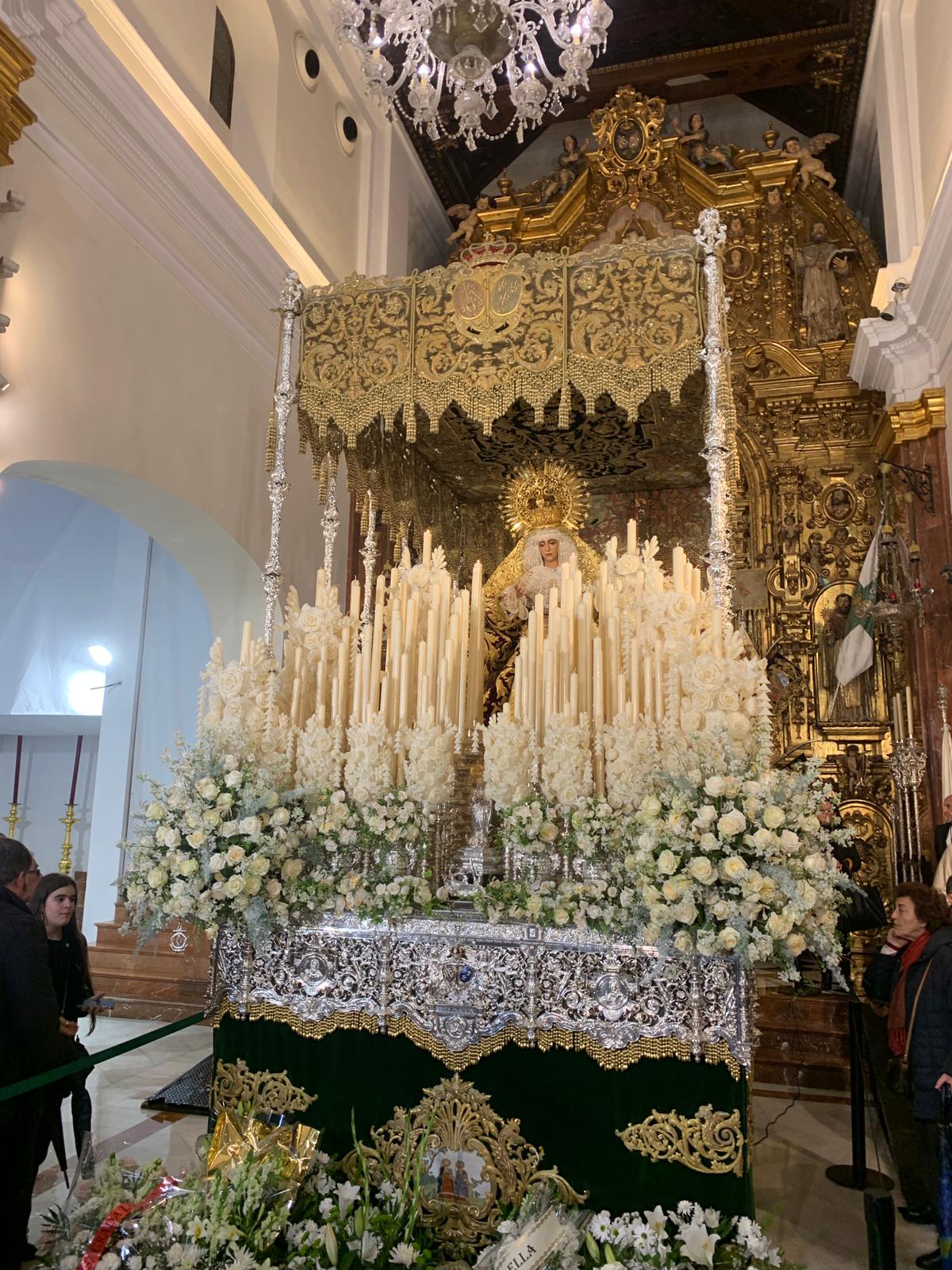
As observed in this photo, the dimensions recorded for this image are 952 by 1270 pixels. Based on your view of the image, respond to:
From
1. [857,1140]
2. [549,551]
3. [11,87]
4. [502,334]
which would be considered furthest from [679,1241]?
[11,87]

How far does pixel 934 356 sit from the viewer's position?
7949 mm

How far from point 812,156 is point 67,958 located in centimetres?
989

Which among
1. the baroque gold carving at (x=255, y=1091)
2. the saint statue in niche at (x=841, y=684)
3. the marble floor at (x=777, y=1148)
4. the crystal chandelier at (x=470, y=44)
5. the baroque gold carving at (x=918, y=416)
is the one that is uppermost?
the crystal chandelier at (x=470, y=44)

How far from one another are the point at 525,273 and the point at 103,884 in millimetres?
6668

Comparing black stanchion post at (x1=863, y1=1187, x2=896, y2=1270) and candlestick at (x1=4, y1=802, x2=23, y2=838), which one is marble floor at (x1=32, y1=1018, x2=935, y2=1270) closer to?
black stanchion post at (x1=863, y1=1187, x2=896, y2=1270)

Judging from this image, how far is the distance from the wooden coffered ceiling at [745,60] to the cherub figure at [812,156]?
1.52ft

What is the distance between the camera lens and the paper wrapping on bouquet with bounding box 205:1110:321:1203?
137 inches

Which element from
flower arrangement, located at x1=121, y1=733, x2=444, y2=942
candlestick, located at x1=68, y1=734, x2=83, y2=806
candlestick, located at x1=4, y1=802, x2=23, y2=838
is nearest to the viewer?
flower arrangement, located at x1=121, y1=733, x2=444, y2=942

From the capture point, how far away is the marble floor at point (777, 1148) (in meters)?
3.93

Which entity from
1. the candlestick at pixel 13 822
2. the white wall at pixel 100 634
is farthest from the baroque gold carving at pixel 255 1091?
the candlestick at pixel 13 822

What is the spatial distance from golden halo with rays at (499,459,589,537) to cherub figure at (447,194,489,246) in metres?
4.69

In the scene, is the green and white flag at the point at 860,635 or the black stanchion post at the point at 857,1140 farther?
the green and white flag at the point at 860,635

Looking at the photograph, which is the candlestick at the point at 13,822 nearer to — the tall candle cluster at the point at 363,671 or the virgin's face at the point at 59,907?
the virgin's face at the point at 59,907

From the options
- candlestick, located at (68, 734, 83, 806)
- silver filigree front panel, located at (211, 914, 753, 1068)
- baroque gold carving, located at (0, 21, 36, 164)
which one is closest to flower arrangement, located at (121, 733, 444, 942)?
silver filigree front panel, located at (211, 914, 753, 1068)
